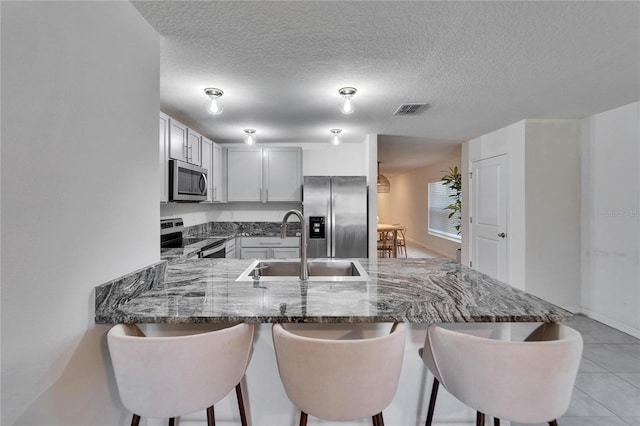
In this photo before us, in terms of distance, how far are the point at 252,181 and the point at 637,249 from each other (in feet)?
A: 14.5

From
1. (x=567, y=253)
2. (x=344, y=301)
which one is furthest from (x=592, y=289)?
(x=344, y=301)

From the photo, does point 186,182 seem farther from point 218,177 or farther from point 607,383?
point 607,383

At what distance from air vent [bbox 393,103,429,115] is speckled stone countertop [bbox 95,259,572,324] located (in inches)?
71.9

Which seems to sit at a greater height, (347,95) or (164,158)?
(347,95)

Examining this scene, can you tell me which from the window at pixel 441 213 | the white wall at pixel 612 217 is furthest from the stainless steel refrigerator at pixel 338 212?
the window at pixel 441 213

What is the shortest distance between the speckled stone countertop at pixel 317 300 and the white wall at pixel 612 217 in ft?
7.98

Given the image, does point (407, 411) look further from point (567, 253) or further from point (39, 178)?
point (567, 253)

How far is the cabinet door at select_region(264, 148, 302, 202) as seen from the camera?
4.64 m

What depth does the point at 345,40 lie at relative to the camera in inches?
72.9

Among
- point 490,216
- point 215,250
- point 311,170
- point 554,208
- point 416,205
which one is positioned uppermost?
point 311,170

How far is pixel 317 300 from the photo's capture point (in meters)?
1.40

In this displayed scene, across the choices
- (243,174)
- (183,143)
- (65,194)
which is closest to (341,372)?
(65,194)

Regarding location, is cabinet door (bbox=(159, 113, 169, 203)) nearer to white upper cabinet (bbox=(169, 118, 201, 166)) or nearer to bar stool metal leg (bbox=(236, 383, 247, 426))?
white upper cabinet (bbox=(169, 118, 201, 166))

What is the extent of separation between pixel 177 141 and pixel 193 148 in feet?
1.46
